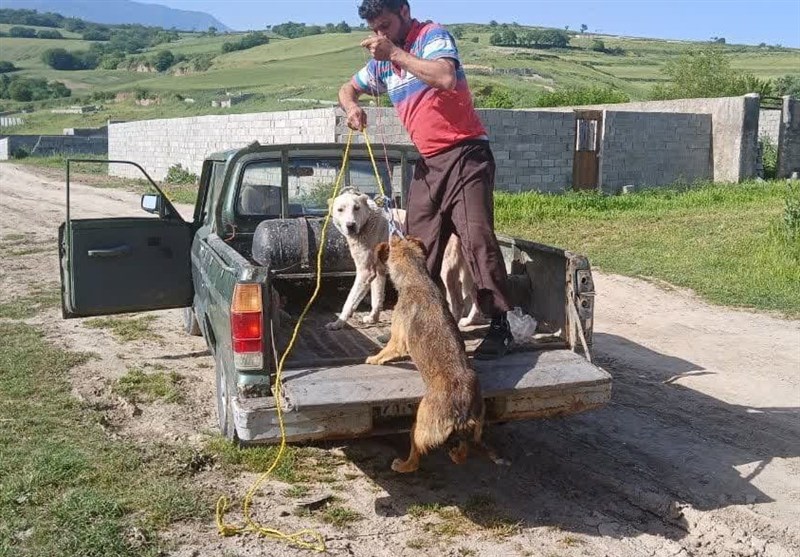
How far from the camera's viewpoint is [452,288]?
5.17 m

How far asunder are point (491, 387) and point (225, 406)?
1.50m

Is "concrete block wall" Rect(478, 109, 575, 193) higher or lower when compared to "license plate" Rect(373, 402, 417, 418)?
higher

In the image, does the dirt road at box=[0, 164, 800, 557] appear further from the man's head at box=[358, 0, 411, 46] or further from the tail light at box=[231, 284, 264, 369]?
the man's head at box=[358, 0, 411, 46]

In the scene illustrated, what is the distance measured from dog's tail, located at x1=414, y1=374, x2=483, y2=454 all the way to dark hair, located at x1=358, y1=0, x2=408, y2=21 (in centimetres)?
188

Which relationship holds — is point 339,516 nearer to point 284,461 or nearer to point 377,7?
point 284,461

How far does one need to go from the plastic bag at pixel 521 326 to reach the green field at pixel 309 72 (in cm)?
3623

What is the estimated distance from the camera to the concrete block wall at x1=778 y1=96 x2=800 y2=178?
2250 centimetres

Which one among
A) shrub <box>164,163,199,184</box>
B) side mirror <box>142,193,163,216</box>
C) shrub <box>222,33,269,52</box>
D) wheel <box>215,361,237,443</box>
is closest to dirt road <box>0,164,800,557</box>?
wheel <box>215,361,237,443</box>

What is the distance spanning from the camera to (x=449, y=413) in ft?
12.2

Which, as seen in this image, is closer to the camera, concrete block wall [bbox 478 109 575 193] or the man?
the man

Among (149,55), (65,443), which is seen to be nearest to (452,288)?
(65,443)

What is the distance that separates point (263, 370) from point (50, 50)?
11285 centimetres

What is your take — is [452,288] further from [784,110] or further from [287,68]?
[287,68]

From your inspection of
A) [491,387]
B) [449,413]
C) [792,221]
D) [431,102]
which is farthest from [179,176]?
[449,413]
